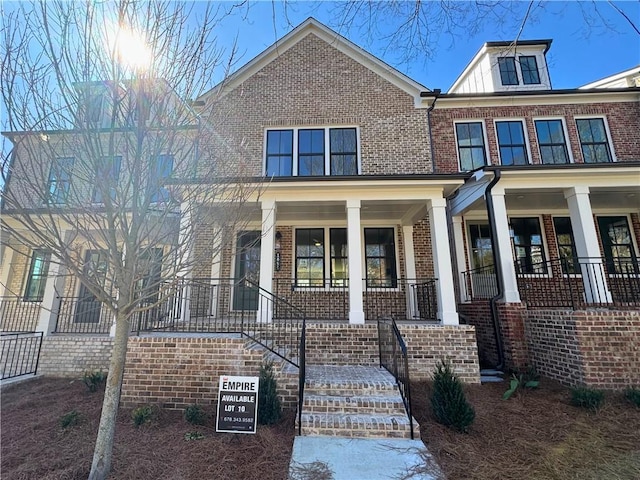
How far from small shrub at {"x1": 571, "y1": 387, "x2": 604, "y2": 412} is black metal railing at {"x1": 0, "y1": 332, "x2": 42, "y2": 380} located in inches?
430

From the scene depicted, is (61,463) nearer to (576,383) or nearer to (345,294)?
(345,294)

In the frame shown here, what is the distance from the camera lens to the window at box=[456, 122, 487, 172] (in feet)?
32.2

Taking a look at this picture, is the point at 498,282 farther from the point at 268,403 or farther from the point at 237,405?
the point at 237,405

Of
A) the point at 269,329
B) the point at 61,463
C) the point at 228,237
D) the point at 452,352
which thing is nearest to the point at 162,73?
A: the point at 228,237

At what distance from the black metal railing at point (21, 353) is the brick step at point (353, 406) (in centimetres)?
700

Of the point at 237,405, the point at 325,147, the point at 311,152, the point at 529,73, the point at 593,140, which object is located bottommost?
the point at 237,405

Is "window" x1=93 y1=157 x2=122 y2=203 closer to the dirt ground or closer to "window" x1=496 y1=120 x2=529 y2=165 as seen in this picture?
the dirt ground

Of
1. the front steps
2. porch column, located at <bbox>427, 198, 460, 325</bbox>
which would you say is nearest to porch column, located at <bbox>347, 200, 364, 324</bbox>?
the front steps

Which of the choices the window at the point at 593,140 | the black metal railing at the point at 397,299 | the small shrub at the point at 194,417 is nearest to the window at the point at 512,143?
the window at the point at 593,140

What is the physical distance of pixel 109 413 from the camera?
3.27 m

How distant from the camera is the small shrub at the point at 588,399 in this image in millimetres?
4816

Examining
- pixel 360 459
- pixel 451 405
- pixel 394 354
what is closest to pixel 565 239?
pixel 394 354

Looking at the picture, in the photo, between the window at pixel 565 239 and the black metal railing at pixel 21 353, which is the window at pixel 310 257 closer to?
the black metal railing at pixel 21 353

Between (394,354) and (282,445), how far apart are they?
7.27 ft
